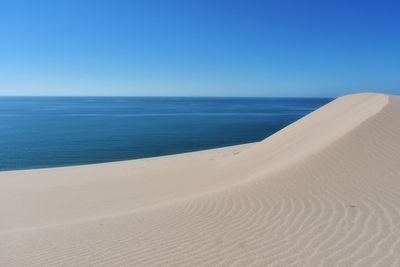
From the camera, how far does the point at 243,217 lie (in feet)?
22.9

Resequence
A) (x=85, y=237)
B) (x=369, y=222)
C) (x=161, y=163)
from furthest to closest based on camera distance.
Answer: (x=161, y=163) < (x=85, y=237) < (x=369, y=222)

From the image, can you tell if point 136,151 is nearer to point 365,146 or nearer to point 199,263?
point 365,146

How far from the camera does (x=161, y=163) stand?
21.4 metres

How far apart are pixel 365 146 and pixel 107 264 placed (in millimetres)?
9381

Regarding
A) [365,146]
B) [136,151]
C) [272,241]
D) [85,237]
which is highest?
[365,146]

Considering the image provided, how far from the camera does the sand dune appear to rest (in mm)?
5203

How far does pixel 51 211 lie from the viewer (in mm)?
10977

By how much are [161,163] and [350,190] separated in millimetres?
14656

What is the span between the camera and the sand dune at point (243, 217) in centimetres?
520

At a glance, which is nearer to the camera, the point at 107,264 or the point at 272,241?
the point at 107,264

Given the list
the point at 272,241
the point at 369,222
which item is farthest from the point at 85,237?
the point at 369,222

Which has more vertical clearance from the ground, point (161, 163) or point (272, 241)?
point (272, 241)

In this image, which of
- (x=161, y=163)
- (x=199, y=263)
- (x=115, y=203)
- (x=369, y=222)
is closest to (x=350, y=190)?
(x=369, y=222)

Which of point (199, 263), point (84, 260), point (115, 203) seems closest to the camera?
point (199, 263)
